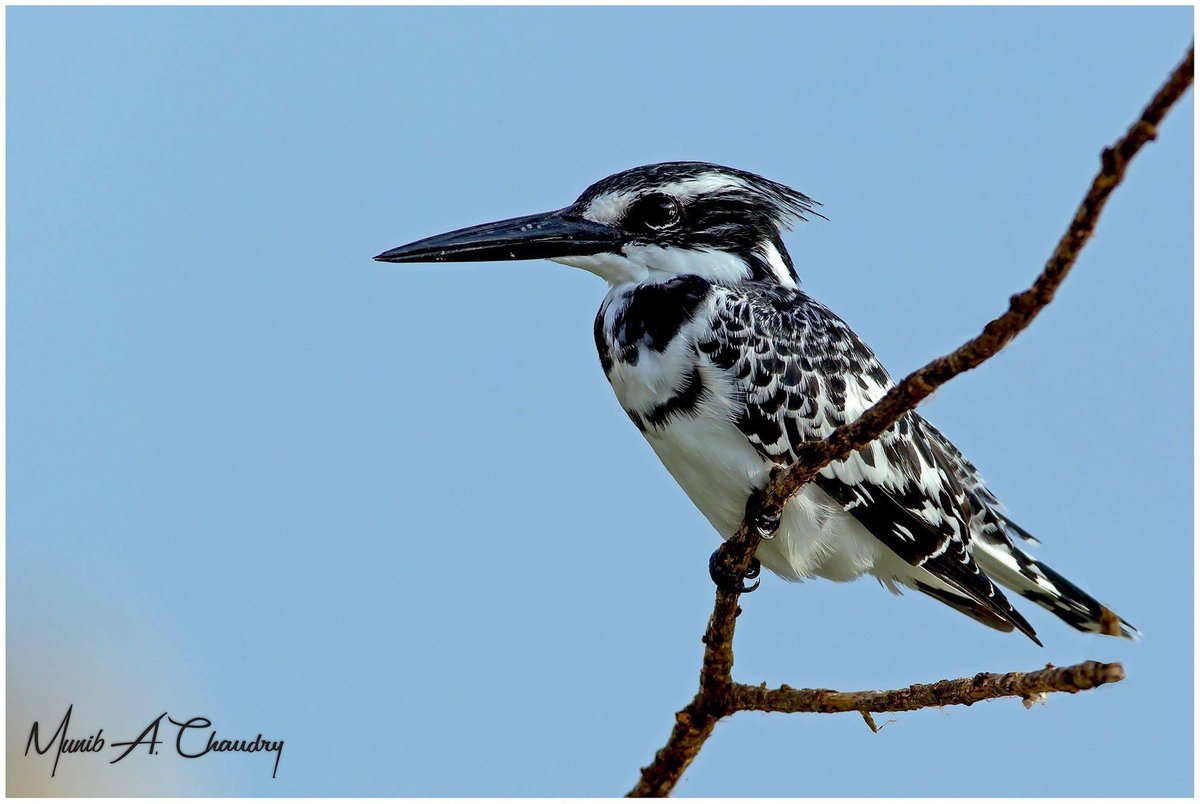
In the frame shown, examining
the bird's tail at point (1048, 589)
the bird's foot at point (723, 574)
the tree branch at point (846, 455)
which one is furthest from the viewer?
the bird's tail at point (1048, 589)

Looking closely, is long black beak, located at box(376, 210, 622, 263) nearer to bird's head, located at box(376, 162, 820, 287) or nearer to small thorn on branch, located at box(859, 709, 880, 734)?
bird's head, located at box(376, 162, 820, 287)

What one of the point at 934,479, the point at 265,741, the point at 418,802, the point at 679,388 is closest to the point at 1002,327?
the point at 679,388

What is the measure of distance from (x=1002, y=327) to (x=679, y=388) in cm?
174

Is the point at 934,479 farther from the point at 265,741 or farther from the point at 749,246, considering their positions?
the point at 265,741

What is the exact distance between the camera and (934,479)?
433 centimetres

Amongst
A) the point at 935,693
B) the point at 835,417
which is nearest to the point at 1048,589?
the point at 835,417

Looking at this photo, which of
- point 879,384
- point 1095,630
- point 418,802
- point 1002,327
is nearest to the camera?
point 1002,327

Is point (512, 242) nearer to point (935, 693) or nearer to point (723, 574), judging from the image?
point (723, 574)

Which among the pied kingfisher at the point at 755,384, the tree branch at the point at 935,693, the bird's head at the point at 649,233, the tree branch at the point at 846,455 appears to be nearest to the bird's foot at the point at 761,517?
the tree branch at the point at 846,455

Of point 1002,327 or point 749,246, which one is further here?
point 749,246

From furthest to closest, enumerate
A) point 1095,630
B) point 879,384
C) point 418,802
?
point 1095,630 → point 879,384 → point 418,802

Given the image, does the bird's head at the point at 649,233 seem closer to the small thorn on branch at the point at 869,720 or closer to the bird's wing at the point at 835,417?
the bird's wing at the point at 835,417

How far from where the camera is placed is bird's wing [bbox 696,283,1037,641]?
396 centimetres

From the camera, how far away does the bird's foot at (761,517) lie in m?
3.46
